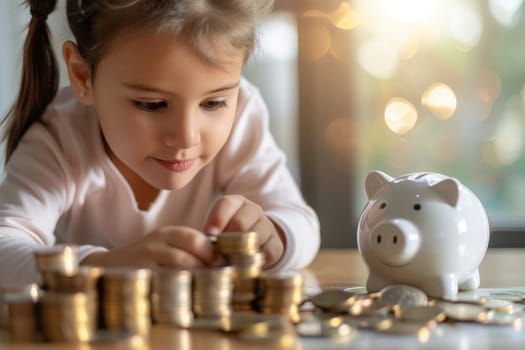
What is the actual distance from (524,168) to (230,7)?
102 centimetres

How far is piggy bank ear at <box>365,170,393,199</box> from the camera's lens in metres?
0.86

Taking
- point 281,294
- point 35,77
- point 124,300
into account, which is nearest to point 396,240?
point 281,294

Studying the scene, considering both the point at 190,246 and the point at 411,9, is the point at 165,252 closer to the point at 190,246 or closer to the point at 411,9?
the point at 190,246

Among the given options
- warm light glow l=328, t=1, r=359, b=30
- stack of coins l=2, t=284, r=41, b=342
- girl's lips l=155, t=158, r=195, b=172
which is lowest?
stack of coins l=2, t=284, r=41, b=342

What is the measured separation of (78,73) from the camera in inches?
42.6

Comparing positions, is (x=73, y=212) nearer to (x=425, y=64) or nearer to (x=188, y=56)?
(x=188, y=56)

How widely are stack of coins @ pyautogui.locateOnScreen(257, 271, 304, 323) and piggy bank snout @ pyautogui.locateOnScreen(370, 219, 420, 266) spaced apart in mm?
117

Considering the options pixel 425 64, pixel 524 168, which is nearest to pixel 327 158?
pixel 425 64

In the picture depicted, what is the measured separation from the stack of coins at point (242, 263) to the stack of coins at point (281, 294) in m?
0.01

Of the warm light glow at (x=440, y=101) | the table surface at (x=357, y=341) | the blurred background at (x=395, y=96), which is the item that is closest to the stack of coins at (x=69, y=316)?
the table surface at (x=357, y=341)

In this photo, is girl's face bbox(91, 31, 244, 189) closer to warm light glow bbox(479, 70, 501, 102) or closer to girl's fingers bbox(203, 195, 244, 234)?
girl's fingers bbox(203, 195, 244, 234)

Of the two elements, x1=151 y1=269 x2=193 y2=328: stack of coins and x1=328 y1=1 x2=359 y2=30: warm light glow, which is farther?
x1=328 y1=1 x2=359 y2=30: warm light glow

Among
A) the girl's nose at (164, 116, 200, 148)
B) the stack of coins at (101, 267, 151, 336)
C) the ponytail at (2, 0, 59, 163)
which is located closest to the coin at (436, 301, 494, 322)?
the stack of coins at (101, 267, 151, 336)

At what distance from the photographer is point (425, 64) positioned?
181cm
